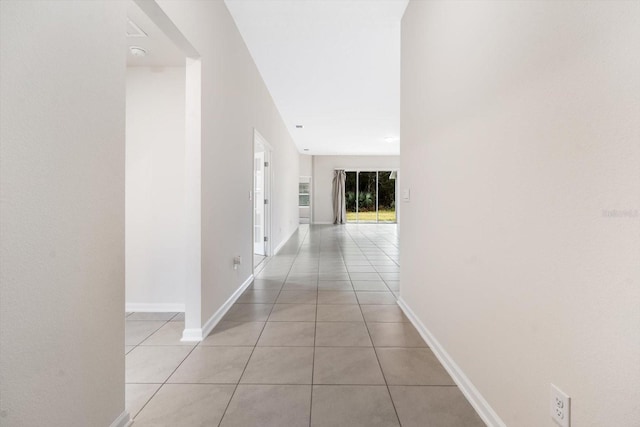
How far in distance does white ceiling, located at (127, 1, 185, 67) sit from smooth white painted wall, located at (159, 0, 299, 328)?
30 centimetres

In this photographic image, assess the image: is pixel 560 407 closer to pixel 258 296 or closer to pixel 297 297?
pixel 297 297

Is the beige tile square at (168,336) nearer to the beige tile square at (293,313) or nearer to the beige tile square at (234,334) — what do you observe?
the beige tile square at (234,334)

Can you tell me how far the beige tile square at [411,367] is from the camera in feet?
5.60

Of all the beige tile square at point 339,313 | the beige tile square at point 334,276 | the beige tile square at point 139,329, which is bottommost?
the beige tile square at point 139,329

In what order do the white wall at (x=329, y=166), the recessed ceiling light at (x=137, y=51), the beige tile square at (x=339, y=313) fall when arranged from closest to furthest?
the recessed ceiling light at (x=137, y=51)
the beige tile square at (x=339, y=313)
the white wall at (x=329, y=166)

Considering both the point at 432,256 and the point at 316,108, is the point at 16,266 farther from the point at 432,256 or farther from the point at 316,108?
the point at 316,108

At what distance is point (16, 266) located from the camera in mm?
875

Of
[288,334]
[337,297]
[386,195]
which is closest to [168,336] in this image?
[288,334]

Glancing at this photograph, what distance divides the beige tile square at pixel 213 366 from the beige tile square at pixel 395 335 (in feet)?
2.98

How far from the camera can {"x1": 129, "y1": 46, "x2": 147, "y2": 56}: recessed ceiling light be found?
2.40 meters

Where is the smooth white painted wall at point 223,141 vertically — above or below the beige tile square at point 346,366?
above

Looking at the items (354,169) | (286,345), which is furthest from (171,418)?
(354,169)

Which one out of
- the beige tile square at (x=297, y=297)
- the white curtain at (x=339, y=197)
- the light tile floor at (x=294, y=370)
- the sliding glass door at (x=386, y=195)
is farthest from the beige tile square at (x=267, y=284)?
the sliding glass door at (x=386, y=195)

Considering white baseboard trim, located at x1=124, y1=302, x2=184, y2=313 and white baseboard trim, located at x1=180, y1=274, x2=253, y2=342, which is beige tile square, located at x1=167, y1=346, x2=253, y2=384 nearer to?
white baseboard trim, located at x1=180, y1=274, x2=253, y2=342
